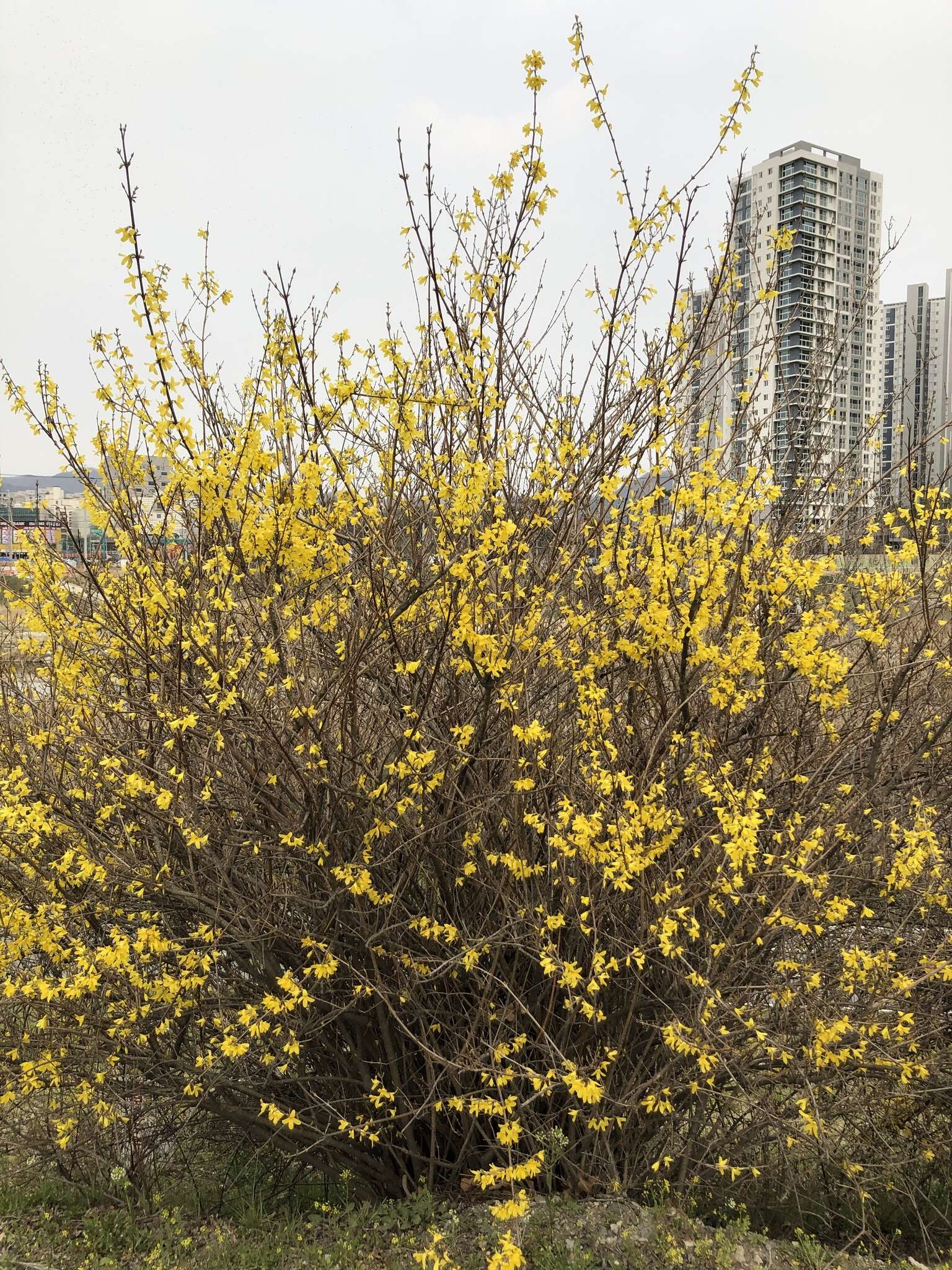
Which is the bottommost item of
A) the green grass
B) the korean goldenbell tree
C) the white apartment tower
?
the green grass

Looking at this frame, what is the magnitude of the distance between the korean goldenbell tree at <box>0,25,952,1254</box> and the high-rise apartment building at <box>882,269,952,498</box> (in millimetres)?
472

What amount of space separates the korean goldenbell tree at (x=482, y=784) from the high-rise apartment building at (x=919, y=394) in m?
0.47

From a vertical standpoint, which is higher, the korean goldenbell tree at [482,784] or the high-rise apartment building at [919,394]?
the high-rise apartment building at [919,394]

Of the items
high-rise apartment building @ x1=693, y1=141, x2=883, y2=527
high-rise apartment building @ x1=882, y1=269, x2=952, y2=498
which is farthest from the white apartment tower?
high-rise apartment building @ x1=882, y1=269, x2=952, y2=498

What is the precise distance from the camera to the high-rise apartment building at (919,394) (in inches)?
177

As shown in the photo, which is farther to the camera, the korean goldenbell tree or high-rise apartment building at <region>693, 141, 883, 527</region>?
high-rise apartment building at <region>693, 141, 883, 527</region>

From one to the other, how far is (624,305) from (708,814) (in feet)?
7.76

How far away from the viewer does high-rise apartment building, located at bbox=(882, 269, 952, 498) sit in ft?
14.7

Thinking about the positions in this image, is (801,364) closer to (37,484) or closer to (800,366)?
(800,366)

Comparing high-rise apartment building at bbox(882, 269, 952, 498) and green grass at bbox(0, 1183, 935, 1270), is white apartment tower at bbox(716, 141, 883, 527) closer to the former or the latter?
high-rise apartment building at bbox(882, 269, 952, 498)

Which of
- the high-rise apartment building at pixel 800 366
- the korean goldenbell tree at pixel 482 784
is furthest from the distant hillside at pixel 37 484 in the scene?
the high-rise apartment building at pixel 800 366

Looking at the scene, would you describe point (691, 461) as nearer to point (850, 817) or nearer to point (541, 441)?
point (541, 441)

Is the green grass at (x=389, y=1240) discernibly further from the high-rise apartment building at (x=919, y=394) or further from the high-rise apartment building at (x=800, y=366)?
the high-rise apartment building at (x=800, y=366)

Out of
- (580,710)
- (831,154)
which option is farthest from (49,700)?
(831,154)
